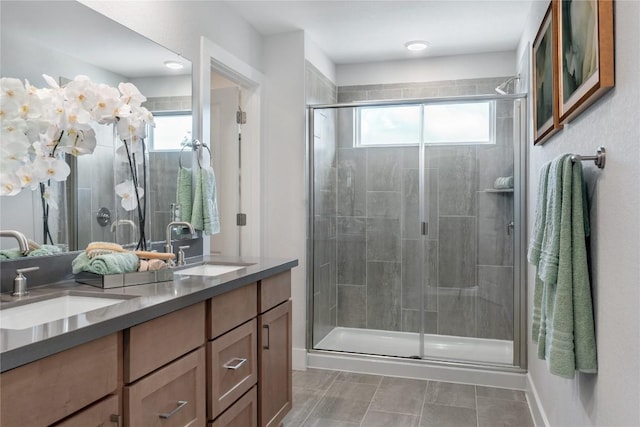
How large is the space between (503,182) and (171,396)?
2.56m

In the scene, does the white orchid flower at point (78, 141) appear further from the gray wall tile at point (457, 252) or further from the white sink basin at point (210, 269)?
the gray wall tile at point (457, 252)

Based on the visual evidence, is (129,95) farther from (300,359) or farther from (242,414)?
(300,359)

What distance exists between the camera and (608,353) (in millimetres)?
1307

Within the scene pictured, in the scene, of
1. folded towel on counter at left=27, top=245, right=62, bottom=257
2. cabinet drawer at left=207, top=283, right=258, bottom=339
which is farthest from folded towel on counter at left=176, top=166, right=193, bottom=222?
folded towel on counter at left=27, top=245, right=62, bottom=257

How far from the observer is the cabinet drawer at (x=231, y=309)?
174cm

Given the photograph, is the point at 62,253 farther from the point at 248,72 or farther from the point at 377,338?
the point at 377,338

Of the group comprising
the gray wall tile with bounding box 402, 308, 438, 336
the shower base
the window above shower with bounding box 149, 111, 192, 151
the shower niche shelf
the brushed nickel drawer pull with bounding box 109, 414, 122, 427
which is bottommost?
the shower base

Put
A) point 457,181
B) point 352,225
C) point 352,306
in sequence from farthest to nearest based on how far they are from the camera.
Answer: point 352,306, point 352,225, point 457,181

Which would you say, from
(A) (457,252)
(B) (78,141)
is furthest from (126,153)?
(A) (457,252)

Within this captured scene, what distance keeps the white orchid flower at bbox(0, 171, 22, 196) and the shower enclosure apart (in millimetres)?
2145

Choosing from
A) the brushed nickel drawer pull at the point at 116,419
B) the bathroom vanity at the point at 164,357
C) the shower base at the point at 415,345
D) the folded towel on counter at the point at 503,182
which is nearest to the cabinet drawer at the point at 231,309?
the bathroom vanity at the point at 164,357

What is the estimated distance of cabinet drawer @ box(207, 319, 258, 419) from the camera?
5.73ft

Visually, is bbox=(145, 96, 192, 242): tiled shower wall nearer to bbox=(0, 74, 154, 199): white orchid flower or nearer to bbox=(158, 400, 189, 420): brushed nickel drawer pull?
bbox=(0, 74, 154, 199): white orchid flower

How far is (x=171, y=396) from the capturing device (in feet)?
4.93
